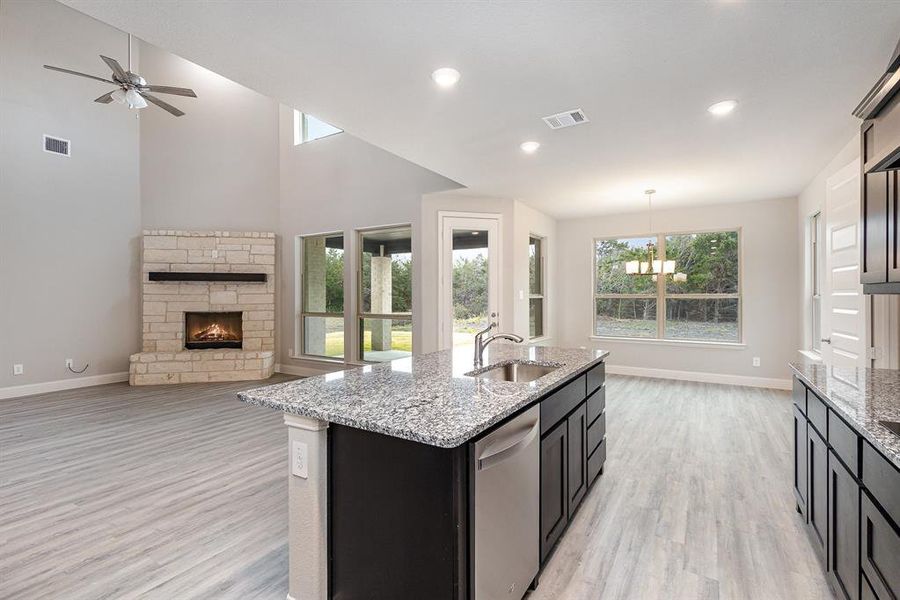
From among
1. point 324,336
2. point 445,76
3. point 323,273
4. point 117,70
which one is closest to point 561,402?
point 445,76

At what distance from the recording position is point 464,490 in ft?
4.44

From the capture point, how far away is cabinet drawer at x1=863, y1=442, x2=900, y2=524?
3.82 ft

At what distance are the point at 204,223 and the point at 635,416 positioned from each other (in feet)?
22.0

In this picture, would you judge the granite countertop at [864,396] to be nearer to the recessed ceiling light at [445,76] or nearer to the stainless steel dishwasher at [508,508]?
the stainless steel dishwasher at [508,508]

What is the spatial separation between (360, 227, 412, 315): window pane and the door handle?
437cm

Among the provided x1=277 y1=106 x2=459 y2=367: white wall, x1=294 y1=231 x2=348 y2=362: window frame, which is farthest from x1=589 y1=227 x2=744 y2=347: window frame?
x1=294 y1=231 x2=348 y2=362: window frame

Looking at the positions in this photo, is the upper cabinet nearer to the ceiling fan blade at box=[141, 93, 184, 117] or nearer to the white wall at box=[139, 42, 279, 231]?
the ceiling fan blade at box=[141, 93, 184, 117]

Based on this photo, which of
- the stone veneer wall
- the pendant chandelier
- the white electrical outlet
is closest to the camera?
the white electrical outlet

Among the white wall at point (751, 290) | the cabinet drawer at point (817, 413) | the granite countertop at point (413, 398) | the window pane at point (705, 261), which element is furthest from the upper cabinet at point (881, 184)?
the white wall at point (751, 290)

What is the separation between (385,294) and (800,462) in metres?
4.98

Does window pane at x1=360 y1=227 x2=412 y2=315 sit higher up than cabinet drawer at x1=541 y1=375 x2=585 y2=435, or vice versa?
window pane at x1=360 y1=227 x2=412 y2=315

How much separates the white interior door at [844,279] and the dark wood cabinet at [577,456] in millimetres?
1902

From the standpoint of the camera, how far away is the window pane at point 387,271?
6.05 meters

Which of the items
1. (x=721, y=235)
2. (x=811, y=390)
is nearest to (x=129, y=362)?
(x=811, y=390)
